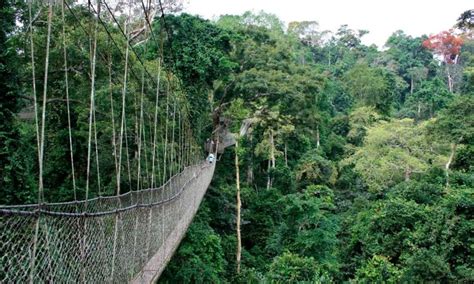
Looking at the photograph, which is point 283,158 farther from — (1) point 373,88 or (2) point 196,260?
(2) point 196,260

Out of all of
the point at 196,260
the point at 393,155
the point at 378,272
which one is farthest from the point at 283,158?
the point at 378,272

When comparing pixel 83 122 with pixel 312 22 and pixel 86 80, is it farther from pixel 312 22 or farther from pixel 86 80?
pixel 312 22

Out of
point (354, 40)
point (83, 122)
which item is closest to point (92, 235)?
point (83, 122)

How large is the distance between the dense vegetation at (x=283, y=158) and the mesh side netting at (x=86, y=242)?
95 centimetres

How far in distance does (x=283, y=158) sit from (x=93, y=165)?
27.4ft

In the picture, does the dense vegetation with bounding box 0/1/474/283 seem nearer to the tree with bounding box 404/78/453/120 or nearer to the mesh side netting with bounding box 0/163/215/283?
the tree with bounding box 404/78/453/120

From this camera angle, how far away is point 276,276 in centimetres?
679

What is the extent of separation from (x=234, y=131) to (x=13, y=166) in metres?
8.66

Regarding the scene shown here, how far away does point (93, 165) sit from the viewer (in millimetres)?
6141

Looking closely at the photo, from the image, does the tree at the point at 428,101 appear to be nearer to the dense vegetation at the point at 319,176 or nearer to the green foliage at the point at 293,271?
the dense vegetation at the point at 319,176

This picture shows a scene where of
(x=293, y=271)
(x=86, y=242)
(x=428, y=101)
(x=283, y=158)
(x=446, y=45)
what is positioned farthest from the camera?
(x=446, y=45)

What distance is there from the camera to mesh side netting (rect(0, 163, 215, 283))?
1.45 metres

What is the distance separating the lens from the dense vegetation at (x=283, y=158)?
17.8ft

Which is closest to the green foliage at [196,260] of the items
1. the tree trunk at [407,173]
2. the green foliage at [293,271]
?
the green foliage at [293,271]
